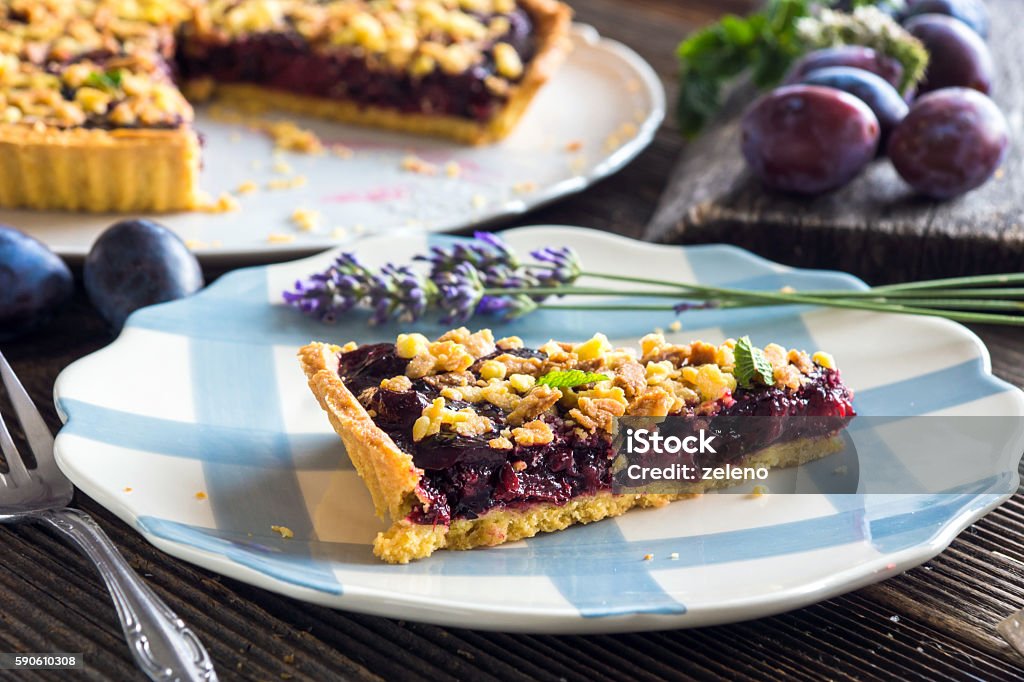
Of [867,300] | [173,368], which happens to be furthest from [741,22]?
[173,368]

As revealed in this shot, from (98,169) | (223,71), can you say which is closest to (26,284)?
(98,169)

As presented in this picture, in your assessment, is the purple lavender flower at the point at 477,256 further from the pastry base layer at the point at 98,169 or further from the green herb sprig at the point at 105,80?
the green herb sprig at the point at 105,80

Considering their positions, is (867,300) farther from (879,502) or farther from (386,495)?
(386,495)

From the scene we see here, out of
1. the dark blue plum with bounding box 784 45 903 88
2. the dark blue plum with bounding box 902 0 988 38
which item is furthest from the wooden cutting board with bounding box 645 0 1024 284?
the dark blue plum with bounding box 902 0 988 38

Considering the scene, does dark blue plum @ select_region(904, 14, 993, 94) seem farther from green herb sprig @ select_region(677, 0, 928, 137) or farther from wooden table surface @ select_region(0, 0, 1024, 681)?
wooden table surface @ select_region(0, 0, 1024, 681)

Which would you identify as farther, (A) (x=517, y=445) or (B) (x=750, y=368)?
(B) (x=750, y=368)

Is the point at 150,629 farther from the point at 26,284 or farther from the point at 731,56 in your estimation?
the point at 731,56
